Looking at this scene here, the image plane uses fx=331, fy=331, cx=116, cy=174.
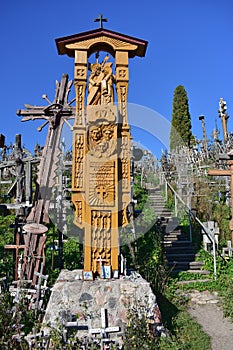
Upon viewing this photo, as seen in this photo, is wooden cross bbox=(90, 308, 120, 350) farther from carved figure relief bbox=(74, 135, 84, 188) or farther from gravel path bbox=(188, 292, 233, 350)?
carved figure relief bbox=(74, 135, 84, 188)

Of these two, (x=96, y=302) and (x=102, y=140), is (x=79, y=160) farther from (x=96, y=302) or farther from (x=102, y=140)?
(x=96, y=302)

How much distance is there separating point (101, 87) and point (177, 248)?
6.40 metres

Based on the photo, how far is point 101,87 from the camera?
6.57m

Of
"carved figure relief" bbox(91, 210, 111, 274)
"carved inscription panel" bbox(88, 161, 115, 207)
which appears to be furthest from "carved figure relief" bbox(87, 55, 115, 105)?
"carved figure relief" bbox(91, 210, 111, 274)

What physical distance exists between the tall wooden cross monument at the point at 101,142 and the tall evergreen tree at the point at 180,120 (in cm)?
2539

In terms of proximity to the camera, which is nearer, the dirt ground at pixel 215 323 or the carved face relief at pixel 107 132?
the dirt ground at pixel 215 323

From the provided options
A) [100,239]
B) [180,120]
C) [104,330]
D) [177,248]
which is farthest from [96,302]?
[180,120]

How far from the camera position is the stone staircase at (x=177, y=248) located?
984cm

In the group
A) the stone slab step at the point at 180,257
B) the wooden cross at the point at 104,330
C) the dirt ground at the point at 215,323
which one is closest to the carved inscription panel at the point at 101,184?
the wooden cross at the point at 104,330

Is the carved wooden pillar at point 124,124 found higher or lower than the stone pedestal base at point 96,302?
higher

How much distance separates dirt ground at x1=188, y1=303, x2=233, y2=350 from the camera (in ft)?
20.0

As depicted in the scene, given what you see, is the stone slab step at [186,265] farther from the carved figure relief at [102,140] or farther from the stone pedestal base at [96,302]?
the carved figure relief at [102,140]

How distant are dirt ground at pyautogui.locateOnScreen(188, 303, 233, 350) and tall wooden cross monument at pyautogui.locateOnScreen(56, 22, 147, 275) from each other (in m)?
2.33

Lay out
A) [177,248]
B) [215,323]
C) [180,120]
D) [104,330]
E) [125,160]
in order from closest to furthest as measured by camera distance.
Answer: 1. [104,330]
2. [125,160]
3. [215,323]
4. [177,248]
5. [180,120]
